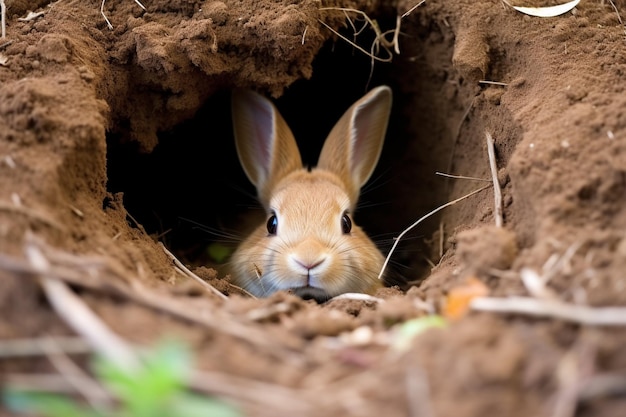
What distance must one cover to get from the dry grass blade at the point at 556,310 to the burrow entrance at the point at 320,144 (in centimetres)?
245

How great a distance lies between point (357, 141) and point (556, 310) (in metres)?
3.90

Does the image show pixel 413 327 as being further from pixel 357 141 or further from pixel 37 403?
pixel 357 141

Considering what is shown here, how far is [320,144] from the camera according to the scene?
7.64 m

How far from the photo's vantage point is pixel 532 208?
11.0 ft

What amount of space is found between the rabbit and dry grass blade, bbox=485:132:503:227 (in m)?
1.27

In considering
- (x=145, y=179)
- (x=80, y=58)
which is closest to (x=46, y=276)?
(x=80, y=58)

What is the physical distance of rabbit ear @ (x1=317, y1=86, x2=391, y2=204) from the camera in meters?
5.82

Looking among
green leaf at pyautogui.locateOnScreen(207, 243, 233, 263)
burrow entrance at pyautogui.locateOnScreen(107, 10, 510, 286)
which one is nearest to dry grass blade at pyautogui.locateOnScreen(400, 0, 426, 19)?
burrow entrance at pyautogui.locateOnScreen(107, 10, 510, 286)

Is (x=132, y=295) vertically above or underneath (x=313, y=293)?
above

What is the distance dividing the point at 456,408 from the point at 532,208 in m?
1.57

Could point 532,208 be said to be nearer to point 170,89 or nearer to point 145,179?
point 170,89

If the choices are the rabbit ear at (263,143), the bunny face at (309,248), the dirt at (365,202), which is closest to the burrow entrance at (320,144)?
the dirt at (365,202)

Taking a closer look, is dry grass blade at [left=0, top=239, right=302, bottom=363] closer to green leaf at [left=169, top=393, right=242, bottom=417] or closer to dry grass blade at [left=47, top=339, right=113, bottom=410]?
dry grass blade at [left=47, top=339, right=113, bottom=410]

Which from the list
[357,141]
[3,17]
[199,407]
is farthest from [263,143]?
[199,407]
